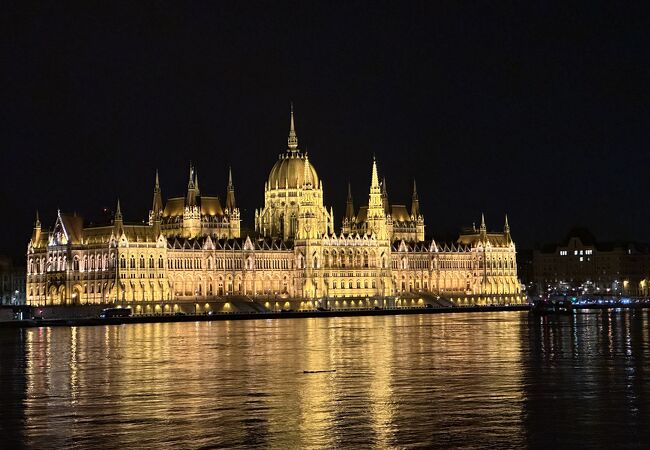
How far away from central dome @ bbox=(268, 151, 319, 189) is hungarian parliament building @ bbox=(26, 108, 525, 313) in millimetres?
187

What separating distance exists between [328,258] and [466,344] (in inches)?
4027

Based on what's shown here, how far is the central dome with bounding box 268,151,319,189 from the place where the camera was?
Result: 186625 mm

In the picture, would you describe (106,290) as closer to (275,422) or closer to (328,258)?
(328,258)

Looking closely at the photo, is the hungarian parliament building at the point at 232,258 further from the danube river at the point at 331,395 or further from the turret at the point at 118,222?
the danube river at the point at 331,395

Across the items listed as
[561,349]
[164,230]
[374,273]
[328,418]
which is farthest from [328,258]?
[328,418]

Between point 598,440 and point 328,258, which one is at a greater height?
point 328,258

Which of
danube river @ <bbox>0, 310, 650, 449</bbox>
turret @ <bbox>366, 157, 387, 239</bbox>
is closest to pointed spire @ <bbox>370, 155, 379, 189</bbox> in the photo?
turret @ <bbox>366, 157, 387, 239</bbox>

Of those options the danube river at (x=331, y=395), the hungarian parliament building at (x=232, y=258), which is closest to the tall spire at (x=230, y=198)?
the hungarian parliament building at (x=232, y=258)

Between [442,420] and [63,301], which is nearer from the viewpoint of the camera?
[442,420]

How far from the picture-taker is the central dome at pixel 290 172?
18662 cm

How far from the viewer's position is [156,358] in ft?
231

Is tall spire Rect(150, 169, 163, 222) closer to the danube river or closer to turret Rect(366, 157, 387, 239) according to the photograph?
turret Rect(366, 157, 387, 239)

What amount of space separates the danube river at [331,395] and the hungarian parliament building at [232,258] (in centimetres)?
7828

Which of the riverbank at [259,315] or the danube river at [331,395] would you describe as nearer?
the danube river at [331,395]
